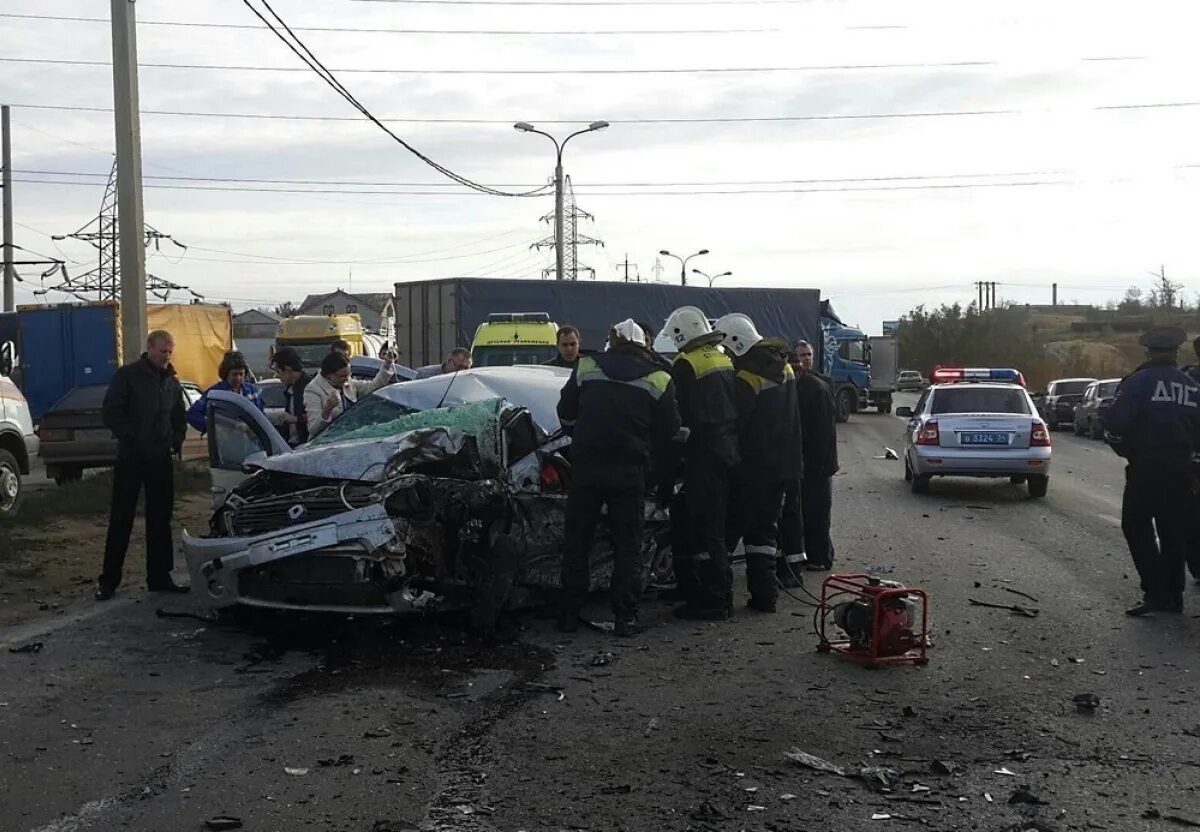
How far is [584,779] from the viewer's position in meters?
5.01

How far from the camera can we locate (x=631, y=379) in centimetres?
792

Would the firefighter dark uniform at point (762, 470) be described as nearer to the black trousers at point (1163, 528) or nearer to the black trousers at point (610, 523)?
the black trousers at point (610, 523)

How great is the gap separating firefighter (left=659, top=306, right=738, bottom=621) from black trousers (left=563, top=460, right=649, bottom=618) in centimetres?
53

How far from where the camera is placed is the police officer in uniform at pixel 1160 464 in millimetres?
8297

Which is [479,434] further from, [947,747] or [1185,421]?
[1185,421]

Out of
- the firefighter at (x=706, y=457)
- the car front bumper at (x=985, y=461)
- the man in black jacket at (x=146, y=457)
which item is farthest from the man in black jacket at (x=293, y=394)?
the car front bumper at (x=985, y=461)

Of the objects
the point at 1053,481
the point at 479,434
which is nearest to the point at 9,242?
the point at 1053,481

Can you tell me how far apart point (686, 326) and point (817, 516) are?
2.52 metres

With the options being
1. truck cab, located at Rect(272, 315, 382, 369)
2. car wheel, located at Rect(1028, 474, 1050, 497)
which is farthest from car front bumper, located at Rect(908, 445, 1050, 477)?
truck cab, located at Rect(272, 315, 382, 369)

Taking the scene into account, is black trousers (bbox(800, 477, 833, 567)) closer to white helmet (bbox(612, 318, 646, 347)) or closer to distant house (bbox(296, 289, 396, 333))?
white helmet (bbox(612, 318, 646, 347))

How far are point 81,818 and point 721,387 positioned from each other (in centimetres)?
493

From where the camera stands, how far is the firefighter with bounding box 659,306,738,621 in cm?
825

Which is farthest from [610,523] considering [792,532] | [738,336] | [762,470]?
[792,532]

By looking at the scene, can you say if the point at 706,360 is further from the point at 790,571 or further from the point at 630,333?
the point at 790,571
